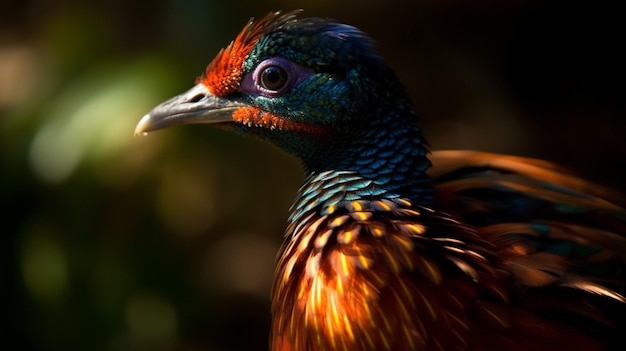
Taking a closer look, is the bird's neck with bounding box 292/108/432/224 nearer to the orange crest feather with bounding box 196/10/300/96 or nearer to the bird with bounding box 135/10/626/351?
the bird with bounding box 135/10/626/351

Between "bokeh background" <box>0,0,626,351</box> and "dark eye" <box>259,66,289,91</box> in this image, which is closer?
"dark eye" <box>259,66,289,91</box>

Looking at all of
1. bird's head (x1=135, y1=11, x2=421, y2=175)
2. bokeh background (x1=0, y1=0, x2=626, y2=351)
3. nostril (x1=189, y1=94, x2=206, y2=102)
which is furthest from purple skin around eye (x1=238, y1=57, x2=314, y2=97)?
bokeh background (x1=0, y1=0, x2=626, y2=351)

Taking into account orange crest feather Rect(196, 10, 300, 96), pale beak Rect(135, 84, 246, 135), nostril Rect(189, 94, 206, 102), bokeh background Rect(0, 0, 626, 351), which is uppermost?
orange crest feather Rect(196, 10, 300, 96)

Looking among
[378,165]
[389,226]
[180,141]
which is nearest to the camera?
[389,226]

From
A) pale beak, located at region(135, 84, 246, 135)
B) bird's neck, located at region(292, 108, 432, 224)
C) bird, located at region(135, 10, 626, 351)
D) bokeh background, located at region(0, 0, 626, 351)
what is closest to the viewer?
bird, located at region(135, 10, 626, 351)

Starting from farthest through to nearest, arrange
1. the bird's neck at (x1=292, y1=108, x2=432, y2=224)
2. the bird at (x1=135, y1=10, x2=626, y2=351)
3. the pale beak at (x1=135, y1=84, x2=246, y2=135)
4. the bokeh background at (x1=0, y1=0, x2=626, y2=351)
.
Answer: the bokeh background at (x1=0, y1=0, x2=626, y2=351) → the pale beak at (x1=135, y1=84, x2=246, y2=135) → the bird's neck at (x1=292, y1=108, x2=432, y2=224) → the bird at (x1=135, y1=10, x2=626, y2=351)

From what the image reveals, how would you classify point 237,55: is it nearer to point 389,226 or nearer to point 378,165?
point 378,165

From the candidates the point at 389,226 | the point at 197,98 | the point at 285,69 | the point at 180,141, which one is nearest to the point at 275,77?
the point at 285,69

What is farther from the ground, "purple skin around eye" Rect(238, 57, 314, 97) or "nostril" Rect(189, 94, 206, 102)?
"purple skin around eye" Rect(238, 57, 314, 97)

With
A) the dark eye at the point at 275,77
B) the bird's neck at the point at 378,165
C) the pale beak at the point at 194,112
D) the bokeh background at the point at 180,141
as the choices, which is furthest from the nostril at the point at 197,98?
the bokeh background at the point at 180,141

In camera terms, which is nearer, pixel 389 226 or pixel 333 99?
pixel 389 226
